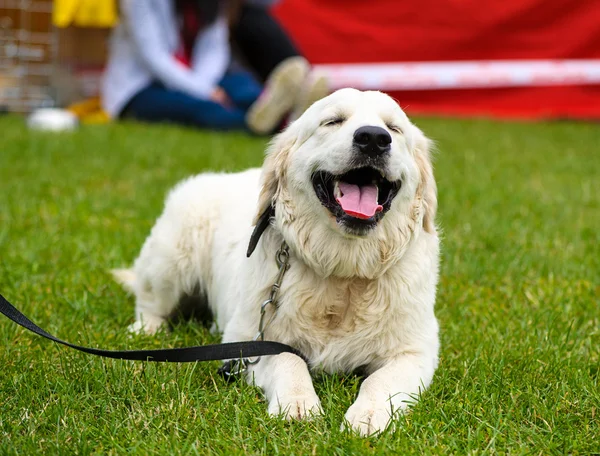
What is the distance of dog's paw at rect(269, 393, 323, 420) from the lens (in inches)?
99.0

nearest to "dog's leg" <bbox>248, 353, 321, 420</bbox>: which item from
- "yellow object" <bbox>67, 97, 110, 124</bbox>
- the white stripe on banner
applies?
"yellow object" <bbox>67, 97, 110, 124</bbox>

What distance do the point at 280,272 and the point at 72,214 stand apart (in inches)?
109

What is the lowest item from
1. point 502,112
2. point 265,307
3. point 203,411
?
point 502,112

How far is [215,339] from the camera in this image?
3.42 m

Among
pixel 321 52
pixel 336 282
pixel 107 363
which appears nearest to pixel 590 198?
pixel 336 282

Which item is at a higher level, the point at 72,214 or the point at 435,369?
the point at 435,369

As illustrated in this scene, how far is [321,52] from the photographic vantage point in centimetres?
1121

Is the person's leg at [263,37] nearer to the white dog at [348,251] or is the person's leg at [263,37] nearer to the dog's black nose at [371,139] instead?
the white dog at [348,251]

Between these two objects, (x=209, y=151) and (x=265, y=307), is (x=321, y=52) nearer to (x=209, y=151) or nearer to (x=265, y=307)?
(x=209, y=151)

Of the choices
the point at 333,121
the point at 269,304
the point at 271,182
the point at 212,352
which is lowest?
the point at 212,352

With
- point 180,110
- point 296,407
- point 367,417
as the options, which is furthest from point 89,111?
point 367,417

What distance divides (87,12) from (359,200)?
288 inches

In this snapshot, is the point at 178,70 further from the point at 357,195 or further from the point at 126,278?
the point at 357,195

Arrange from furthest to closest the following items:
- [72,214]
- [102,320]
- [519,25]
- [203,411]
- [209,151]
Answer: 1. [519,25]
2. [209,151]
3. [72,214]
4. [102,320]
5. [203,411]
